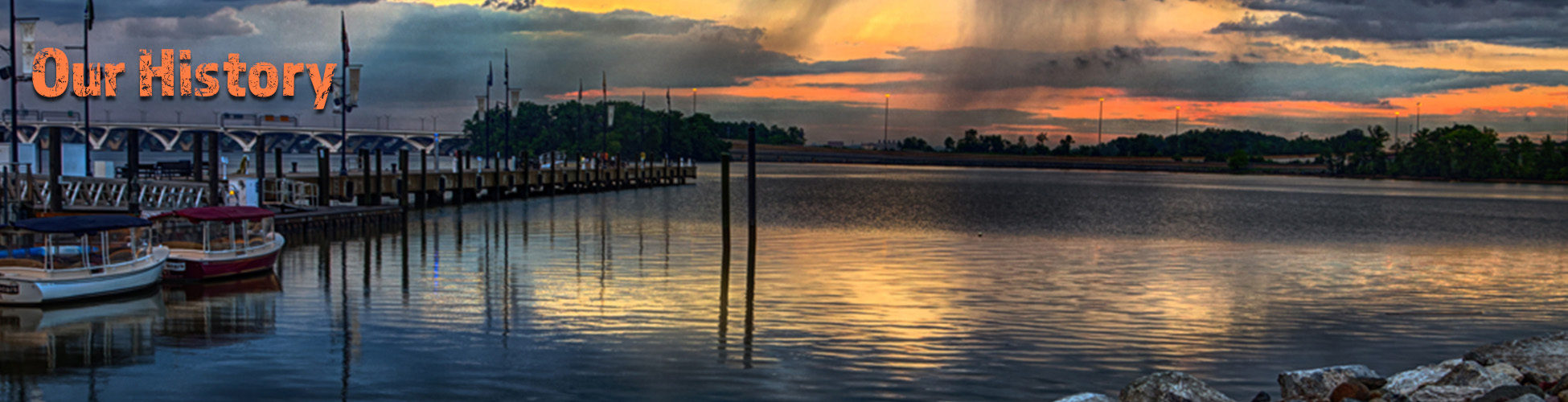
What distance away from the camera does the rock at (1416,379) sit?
48.6 ft

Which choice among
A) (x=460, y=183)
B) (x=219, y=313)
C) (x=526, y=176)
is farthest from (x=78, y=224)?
(x=526, y=176)

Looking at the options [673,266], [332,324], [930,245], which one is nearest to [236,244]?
[332,324]

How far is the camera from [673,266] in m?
36.2

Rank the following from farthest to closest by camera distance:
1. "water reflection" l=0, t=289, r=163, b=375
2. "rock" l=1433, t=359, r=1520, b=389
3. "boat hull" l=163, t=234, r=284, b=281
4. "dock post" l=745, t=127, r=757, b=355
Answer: "boat hull" l=163, t=234, r=284, b=281 < "dock post" l=745, t=127, r=757, b=355 < "water reflection" l=0, t=289, r=163, b=375 < "rock" l=1433, t=359, r=1520, b=389

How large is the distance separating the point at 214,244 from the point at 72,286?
5146 millimetres

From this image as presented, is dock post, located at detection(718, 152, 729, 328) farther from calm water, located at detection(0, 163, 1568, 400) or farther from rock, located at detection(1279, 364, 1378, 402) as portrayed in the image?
rock, located at detection(1279, 364, 1378, 402)

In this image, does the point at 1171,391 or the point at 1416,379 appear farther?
the point at 1416,379

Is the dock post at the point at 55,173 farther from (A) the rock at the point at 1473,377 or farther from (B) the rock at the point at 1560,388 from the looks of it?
(B) the rock at the point at 1560,388

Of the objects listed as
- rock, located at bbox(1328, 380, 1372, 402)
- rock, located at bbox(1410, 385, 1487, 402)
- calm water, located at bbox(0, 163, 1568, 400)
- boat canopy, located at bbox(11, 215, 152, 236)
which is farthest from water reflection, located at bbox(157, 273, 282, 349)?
rock, located at bbox(1410, 385, 1487, 402)

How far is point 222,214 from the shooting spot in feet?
101

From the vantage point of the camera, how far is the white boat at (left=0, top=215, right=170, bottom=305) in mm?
24625

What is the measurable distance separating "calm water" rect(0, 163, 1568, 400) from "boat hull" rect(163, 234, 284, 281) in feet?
1.80

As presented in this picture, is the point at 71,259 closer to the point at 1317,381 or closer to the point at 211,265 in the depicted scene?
the point at 211,265

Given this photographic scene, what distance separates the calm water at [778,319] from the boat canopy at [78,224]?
172 cm
